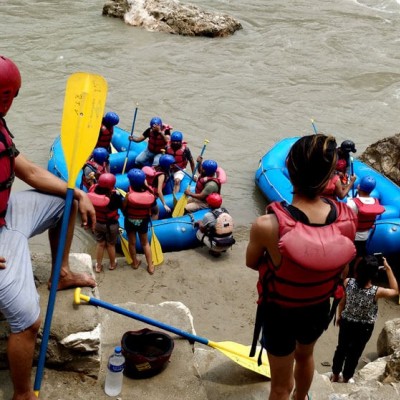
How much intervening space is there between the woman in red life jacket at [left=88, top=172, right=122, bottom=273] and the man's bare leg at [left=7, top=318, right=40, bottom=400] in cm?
323

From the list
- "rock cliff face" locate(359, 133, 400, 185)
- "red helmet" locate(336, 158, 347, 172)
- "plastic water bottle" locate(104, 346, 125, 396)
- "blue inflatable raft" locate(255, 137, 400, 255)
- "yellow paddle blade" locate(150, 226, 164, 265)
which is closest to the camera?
"plastic water bottle" locate(104, 346, 125, 396)

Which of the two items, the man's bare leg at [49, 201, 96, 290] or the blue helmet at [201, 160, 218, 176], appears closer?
the man's bare leg at [49, 201, 96, 290]

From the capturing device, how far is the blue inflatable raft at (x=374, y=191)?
6.34m

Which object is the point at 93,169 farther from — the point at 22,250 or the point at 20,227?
the point at 22,250

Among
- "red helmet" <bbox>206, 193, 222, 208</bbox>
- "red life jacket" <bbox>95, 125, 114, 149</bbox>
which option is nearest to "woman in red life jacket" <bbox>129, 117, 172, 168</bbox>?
"red life jacket" <bbox>95, 125, 114, 149</bbox>

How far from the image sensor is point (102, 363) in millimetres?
2959

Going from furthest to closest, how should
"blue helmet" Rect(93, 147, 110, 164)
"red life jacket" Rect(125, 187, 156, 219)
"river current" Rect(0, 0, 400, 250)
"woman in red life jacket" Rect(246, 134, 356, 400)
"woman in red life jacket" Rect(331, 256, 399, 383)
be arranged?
"river current" Rect(0, 0, 400, 250) → "blue helmet" Rect(93, 147, 110, 164) → "red life jacket" Rect(125, 187, 156, 219) → "woman in red life jacket" Rect(331, 256, 399, 383) → "woman in red life jacket" Rect(246, 134, 356, 400)

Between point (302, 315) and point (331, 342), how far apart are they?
2.96m

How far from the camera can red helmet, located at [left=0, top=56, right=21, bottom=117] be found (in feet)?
7.64

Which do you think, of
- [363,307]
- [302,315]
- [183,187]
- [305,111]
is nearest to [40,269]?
[302,315]

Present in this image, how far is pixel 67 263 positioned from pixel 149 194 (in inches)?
113

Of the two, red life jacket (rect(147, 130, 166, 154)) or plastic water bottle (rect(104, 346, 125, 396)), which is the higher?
plastic water bottle (rect(104, 346, 125, 396))

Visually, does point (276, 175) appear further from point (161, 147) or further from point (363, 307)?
point (363, 307)

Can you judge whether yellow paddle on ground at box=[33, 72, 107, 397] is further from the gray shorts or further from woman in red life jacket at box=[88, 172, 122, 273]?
woman in red life jacket at box=[88, 172, 122, 273]
